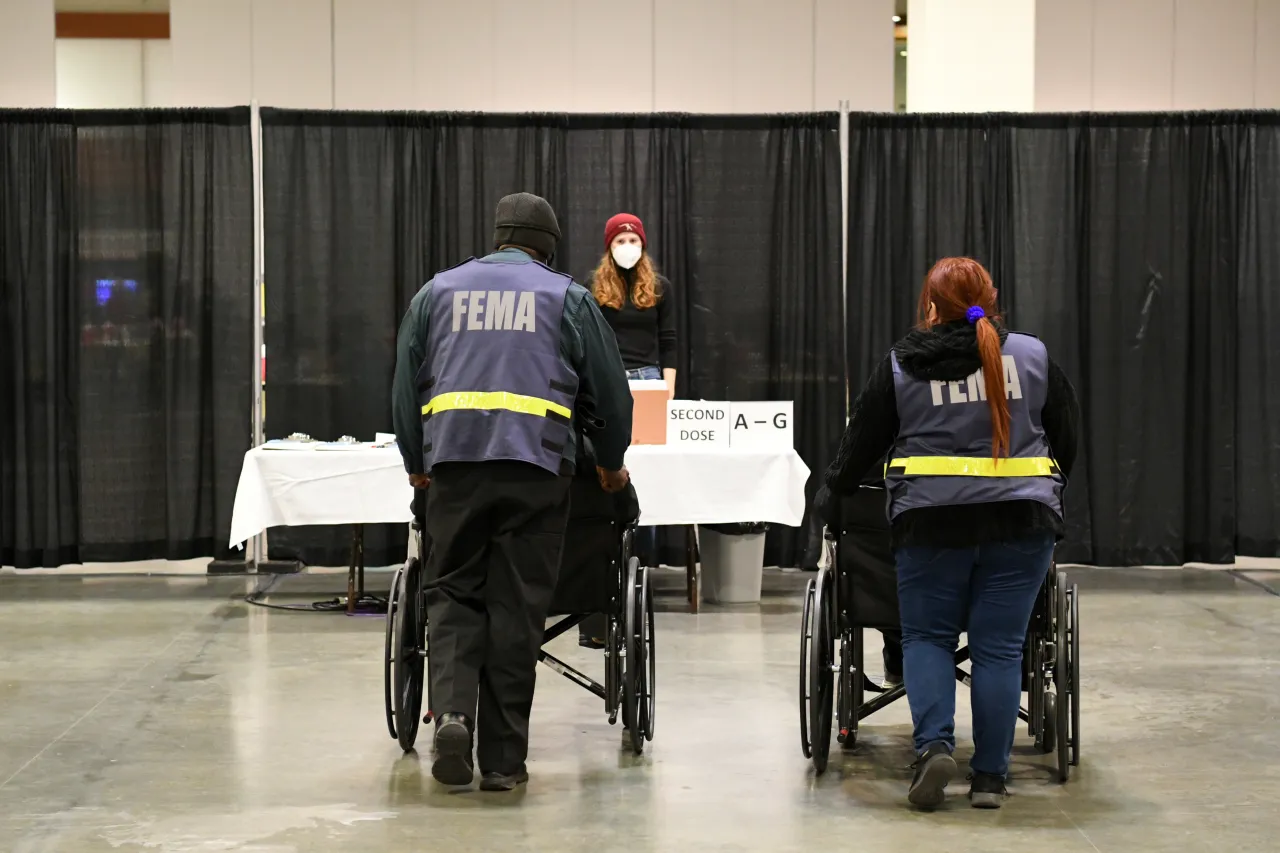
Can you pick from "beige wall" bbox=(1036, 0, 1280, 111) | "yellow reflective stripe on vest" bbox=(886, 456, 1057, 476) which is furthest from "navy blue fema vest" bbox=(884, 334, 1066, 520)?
→ "beige wall" bbox=(1036, 0, 1280, 111)

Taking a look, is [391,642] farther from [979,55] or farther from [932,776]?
[979,55]

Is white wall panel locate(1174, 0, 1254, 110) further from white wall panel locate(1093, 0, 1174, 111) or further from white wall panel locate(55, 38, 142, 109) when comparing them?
white wall panel locate(55, 38, 142, 109)

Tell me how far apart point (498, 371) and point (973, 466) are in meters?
1.08

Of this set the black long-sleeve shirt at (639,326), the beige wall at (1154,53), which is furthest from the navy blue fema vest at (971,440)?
the beige wall at (1154,53)

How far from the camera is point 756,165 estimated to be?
688 centimetres

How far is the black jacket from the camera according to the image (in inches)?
129

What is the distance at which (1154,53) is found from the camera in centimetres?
733

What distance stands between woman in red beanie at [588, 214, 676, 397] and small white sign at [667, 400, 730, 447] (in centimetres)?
16

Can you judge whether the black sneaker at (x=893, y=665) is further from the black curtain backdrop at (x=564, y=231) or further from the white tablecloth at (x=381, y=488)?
the black curtain backdrop at (x=564, y=231)

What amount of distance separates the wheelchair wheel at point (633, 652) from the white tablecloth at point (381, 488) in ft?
6.17

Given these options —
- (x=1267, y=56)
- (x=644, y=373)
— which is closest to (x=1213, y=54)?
(x=1267, y=56)

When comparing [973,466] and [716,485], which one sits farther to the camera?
[716,485]

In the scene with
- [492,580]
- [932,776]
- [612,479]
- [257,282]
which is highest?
[257,282]

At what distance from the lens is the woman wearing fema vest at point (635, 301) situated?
5988 mm
